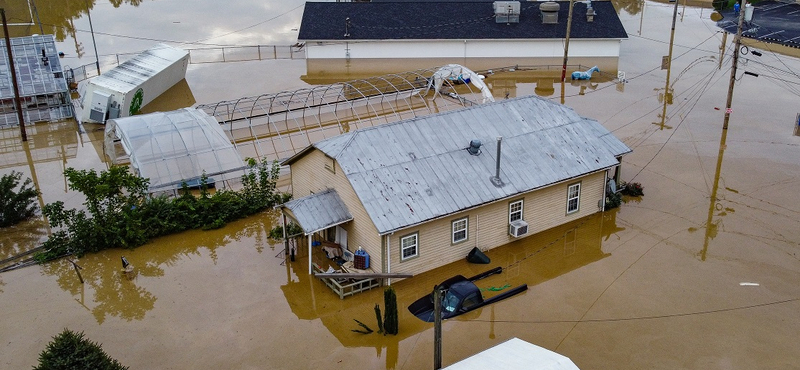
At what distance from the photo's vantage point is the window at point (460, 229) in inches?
936

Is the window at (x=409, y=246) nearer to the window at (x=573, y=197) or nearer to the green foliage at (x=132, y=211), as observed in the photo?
the window at (x=573, y=197)

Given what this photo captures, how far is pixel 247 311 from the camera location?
21625 millimetres

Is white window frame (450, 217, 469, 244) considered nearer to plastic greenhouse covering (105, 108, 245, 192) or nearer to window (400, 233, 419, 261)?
window (400, 233, 419, 261)

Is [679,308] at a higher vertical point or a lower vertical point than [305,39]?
lower

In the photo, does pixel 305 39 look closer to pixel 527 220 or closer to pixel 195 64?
pixel 195 64

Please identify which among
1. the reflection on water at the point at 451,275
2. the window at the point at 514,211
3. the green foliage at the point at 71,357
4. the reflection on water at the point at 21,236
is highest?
the green foliage at the point at 71,357

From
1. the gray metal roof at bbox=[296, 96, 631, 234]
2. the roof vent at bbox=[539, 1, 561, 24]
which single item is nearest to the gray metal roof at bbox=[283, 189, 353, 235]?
the gray metal roof at bbox=[296, 96, 631, 234]

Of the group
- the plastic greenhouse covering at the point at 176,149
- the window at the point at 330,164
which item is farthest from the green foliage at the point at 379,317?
the plastic greenhouse covering at the point at 176,149

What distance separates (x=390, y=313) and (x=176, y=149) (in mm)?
14923

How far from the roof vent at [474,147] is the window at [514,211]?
2273 millimetres

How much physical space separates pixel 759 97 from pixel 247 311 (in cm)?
3624

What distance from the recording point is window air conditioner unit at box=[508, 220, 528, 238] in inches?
979

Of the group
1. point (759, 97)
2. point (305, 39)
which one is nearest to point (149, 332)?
point (305, 39)

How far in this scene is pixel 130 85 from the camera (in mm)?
39719
